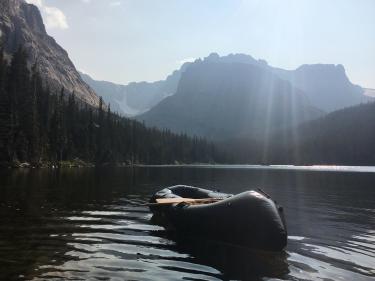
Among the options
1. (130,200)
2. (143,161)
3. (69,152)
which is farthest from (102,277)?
A: (143,161)

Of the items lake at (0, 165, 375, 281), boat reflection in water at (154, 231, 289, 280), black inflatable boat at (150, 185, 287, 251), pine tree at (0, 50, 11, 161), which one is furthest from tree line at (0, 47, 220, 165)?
boat reflection in water at (154, 231, 289, 280)

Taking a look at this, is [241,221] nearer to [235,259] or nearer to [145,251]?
[235,259]

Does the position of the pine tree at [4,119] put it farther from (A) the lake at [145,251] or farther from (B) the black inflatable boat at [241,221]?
(B) the black inflatable boat at [241,221]

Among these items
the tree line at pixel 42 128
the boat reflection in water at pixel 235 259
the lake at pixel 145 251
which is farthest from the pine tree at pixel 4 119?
the boat reflection in water at pixel 235 259

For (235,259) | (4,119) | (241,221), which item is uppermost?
(4,119)

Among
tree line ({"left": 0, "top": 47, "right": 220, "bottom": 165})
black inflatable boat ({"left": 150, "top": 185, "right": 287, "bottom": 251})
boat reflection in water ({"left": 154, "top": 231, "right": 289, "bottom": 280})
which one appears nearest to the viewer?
boat reflection in water ({"left": 154, "top": 231, "right": 289, "bottom": 280})

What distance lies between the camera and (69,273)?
46.7ft

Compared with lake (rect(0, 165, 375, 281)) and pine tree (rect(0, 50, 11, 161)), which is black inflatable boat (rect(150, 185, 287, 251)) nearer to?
lake (rect(0, 165, 375, 281))

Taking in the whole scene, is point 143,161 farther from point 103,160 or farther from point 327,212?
point 327,212

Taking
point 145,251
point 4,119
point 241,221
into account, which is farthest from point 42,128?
point 241,221

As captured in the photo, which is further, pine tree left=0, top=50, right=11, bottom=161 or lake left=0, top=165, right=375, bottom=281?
pine tree left=0, top=50, right=11, bottom=161

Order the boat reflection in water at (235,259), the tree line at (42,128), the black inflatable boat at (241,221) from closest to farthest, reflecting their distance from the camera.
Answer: the boat reflection in water at (235,259)
the black inflatable boat at (241,221)
the tree line at (42,128)

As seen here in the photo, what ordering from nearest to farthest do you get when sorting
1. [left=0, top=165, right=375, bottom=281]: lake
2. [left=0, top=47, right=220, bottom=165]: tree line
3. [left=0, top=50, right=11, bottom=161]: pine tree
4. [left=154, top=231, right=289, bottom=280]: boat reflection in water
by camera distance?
1. [left=0, top=165, right=375, bottom=281]: lake
2. [left=154, top=231, right=289, bottom=280]: boat reflection in water
3. [left=0, top=50, right=11, bottom=161]: pine tree
4. [left=0, top=47, right=220, bottom=165]: tree line

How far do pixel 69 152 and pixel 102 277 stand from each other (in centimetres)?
12655
